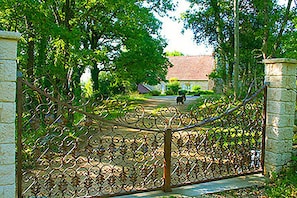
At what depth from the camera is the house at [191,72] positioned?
33.3 meters

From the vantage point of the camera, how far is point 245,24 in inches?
598

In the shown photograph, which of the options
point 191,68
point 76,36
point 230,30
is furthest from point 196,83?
point 76,36

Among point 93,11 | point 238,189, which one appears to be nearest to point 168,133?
point 238,189

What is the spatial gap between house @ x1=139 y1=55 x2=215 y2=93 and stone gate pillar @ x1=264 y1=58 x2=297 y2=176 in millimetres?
28635

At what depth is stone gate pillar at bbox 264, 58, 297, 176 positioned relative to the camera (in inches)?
149

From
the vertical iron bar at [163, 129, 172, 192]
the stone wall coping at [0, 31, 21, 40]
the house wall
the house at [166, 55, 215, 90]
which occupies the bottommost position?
the vertical iron bar at [163, 129, 172, 192]

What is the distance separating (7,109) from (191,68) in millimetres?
33588

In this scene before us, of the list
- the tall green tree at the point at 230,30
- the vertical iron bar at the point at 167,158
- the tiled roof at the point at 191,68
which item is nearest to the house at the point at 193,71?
the tiled roof at the point at 191,68

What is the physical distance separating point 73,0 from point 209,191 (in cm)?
724

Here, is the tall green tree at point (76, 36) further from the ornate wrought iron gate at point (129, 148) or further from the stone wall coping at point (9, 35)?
the stone wall coping at point (9, 35)

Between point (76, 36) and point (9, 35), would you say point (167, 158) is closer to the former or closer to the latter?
point (9, 35)

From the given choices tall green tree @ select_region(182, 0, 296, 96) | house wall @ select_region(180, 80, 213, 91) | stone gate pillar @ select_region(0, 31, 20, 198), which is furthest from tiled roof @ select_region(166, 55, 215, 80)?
stone gate pillar @ select_region(0, 31, 20, 198)

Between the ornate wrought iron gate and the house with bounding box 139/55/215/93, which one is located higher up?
the house with bounding box 139/55/215/93

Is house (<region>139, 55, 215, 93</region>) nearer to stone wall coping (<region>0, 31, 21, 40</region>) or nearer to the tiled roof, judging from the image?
the tiled roof
